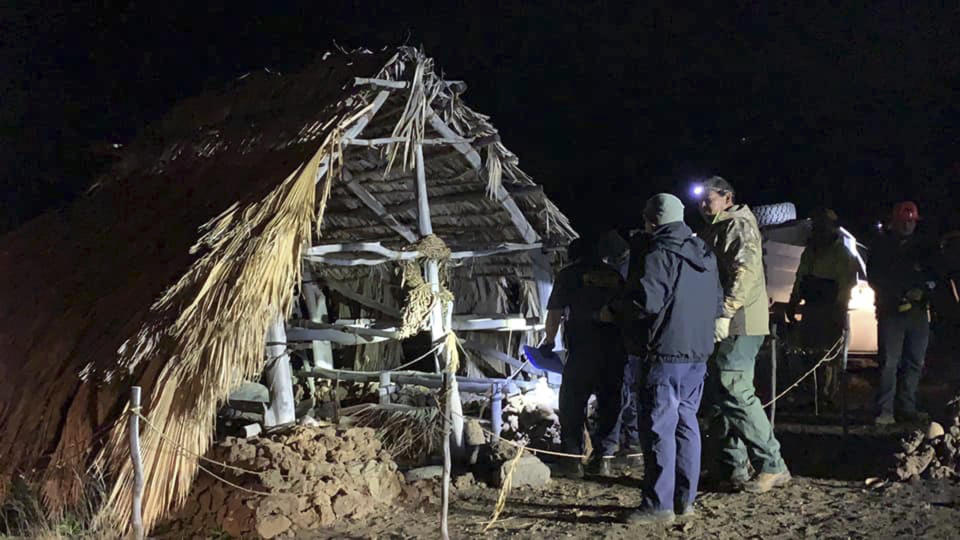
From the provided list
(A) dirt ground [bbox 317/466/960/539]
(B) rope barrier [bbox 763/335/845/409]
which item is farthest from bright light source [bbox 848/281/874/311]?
(A) dirt ground [bbox 317/466/960/539]

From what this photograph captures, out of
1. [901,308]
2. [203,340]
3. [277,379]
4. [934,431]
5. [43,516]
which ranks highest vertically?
[901,308]

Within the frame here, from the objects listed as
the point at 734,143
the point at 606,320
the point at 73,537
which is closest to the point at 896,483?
the point at 606,320

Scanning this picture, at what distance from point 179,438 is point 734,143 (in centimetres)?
1942

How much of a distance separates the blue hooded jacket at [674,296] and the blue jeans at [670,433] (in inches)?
4.5

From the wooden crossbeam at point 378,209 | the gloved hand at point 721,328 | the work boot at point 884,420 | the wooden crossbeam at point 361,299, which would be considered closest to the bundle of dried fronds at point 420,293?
the wooden crossbeam at point 378,209

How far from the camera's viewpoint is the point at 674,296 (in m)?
4.11

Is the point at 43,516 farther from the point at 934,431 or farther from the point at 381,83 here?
the point at 934,431

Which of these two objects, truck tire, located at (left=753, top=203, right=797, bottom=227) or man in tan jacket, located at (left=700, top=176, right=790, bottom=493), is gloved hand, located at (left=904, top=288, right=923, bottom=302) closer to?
man in tan jacket, located at (left=700, top=176, right=790, bottom=493)

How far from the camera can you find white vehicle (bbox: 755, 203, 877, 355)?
31.3 feet

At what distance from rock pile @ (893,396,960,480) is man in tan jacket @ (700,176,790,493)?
798 mm

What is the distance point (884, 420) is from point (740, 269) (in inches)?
119

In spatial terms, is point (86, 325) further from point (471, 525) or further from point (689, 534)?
point (689, 534)

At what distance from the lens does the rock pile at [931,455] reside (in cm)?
477

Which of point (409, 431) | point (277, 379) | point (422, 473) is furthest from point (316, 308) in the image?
point (422, 473)
